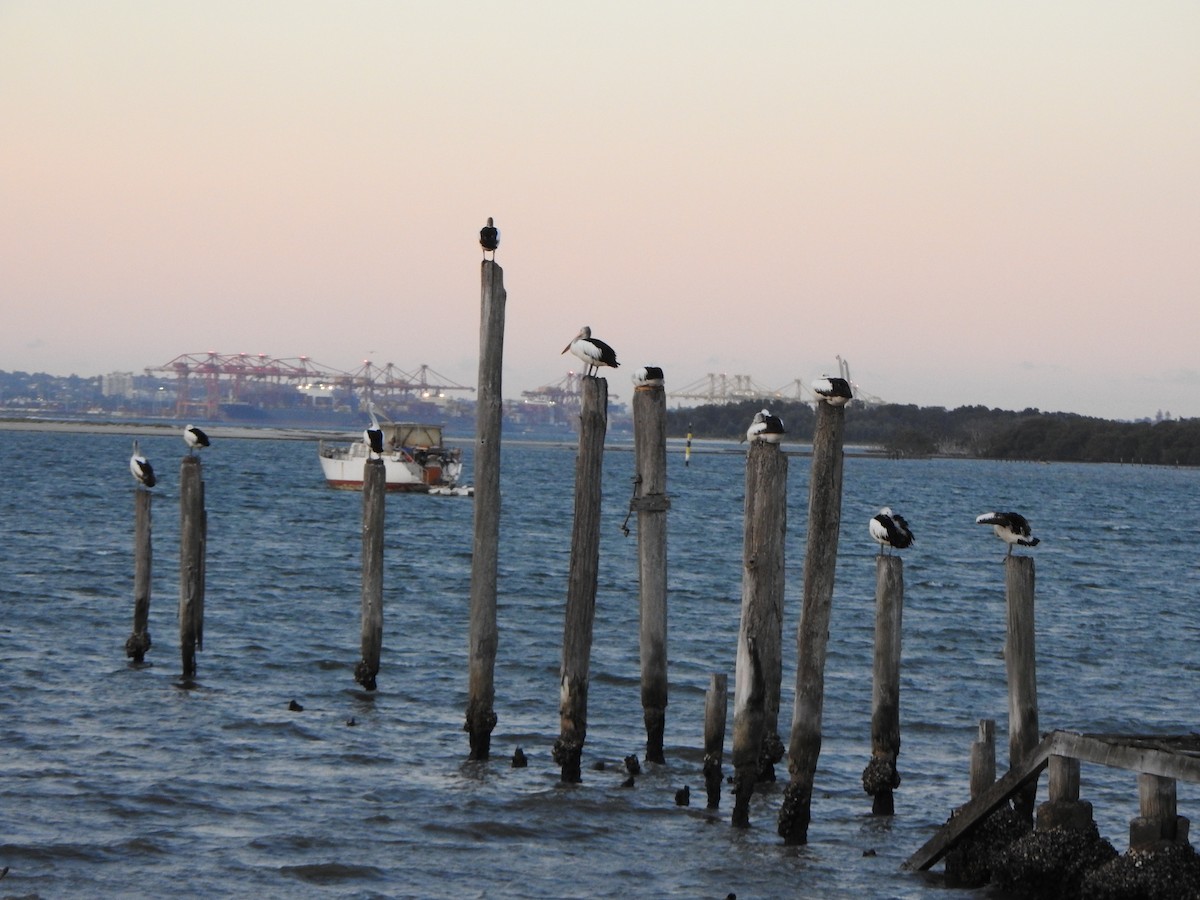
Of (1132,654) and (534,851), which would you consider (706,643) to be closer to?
(1132,654)

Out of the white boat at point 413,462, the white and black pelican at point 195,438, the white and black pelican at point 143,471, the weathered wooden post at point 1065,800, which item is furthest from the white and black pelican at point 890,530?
the white boat at point 413,462

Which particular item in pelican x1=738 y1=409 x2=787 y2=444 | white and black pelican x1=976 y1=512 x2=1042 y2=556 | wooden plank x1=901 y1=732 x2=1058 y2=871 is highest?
pelican x1=738 y1=409 x2=787 y2=444

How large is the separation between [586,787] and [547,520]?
120 ft

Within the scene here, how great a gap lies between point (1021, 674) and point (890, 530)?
5.05ft

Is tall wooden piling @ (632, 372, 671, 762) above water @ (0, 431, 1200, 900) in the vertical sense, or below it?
above

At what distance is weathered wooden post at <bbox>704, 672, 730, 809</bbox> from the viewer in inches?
412

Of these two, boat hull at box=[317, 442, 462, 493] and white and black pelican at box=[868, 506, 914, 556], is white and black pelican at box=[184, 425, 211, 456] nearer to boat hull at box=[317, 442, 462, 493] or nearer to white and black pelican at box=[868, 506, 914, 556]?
white and black pelican at box=[868, 506, 914, 556]

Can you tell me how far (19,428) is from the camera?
17225cm

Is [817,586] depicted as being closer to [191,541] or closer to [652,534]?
[652,534]

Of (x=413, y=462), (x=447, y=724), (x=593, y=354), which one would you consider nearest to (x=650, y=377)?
(x=593, y=354)

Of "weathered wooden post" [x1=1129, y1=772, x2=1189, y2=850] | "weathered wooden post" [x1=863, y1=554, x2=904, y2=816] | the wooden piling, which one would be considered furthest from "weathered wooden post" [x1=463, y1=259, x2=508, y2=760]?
"weathered wooden post" [x1=1129, y1=772, x2=1189, y2=850]

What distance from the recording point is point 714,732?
10492mm

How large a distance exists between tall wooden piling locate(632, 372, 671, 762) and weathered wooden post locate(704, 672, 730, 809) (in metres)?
0.77

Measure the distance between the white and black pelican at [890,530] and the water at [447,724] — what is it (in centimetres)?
195
